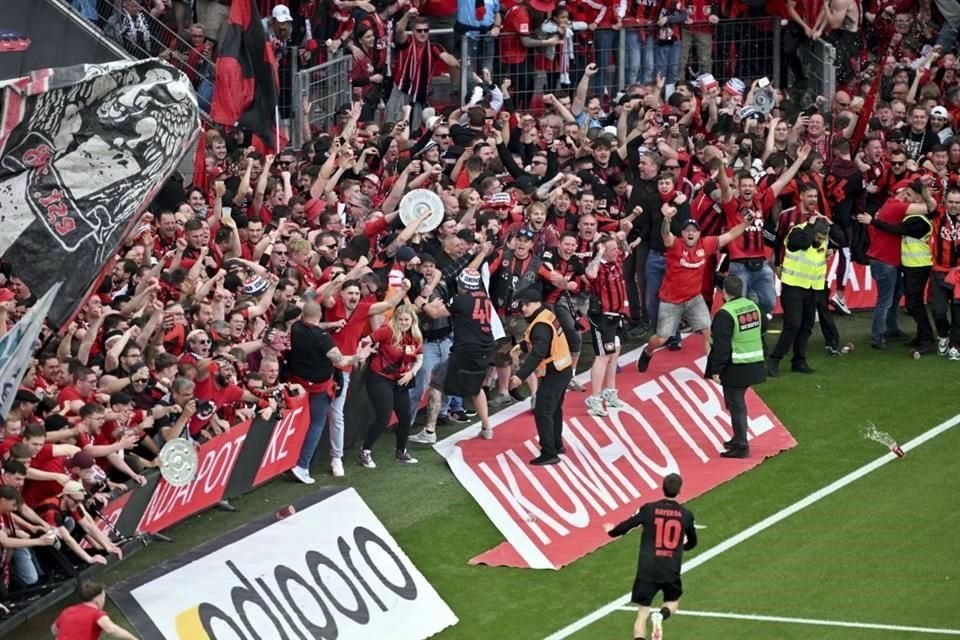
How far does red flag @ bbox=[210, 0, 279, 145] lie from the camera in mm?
22812

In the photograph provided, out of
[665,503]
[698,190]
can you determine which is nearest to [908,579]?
[665,503]

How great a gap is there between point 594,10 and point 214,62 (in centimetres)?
588

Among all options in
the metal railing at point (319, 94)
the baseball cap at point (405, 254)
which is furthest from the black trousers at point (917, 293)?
the metal railing at point (319, 94)

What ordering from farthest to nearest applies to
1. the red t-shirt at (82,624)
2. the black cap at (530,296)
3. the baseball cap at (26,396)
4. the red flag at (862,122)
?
1. the red flag at (862,122)
2. the black cap at (530,296)
3. the baseball cap at (26,396)
4. the red t-shirt at (82,624)

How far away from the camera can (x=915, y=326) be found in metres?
25.9

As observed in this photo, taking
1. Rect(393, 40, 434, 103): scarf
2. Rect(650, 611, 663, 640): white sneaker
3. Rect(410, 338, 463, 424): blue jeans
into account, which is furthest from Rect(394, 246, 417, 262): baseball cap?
Rect(393, 40, 434, 103): scarf

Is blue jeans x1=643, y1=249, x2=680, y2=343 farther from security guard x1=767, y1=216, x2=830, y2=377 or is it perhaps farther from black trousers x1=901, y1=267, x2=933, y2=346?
black trousers x1=901, y1=267, x2=933, y2=346

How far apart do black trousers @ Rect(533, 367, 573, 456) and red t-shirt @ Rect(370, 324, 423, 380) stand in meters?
1.33

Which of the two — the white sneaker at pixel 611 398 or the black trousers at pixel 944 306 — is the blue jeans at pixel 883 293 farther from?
the white sneaker at pixel 611 398

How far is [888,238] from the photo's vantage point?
24609 mm

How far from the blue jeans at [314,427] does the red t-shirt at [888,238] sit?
7.75 m

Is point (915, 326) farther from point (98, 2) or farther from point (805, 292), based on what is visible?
point (98, 2)

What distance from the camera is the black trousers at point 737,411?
834 inches

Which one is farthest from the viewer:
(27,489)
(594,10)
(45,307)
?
(594,10)
